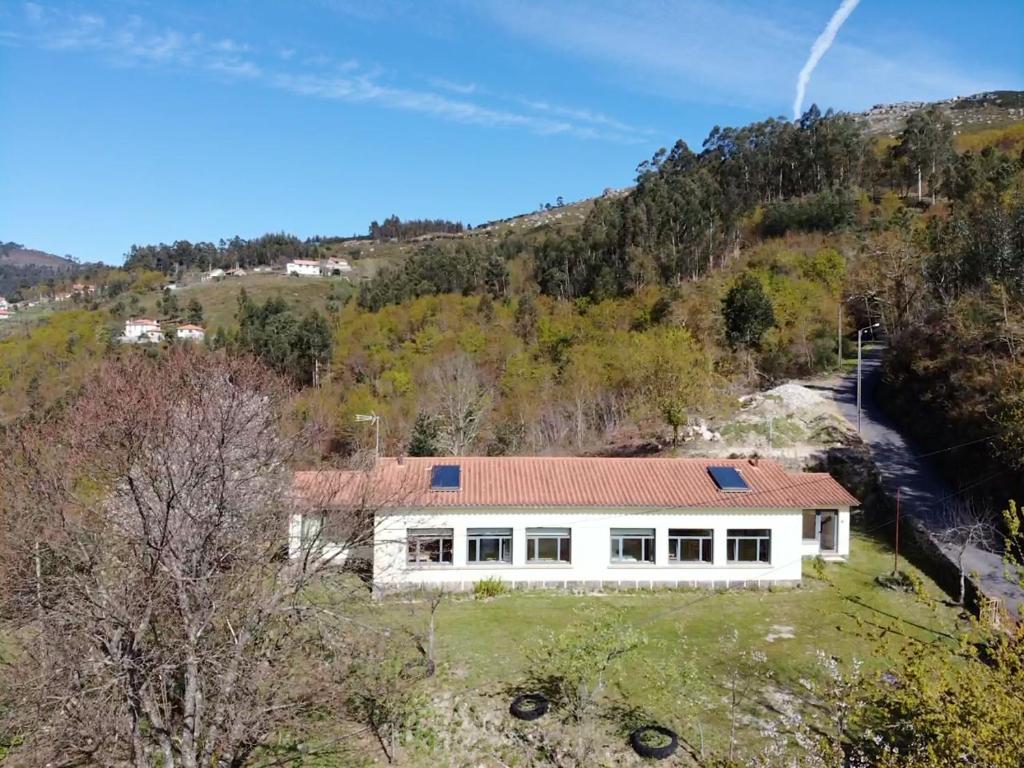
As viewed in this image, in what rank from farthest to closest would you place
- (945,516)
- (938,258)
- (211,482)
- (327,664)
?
(938,258)
(945,516)
(327,664)
(211,482)

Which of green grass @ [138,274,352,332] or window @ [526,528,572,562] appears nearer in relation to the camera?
window @ [526,528,572,562]

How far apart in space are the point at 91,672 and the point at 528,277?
74.5 meters

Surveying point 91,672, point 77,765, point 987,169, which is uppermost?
point 987,169

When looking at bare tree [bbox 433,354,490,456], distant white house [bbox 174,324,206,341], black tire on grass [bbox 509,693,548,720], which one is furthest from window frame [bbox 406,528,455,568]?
distant white house [bbox 174,324,206,341]

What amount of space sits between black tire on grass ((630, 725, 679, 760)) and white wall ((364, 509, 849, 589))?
887 cm

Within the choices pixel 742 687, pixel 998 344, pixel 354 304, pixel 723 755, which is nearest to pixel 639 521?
pixel 742 687

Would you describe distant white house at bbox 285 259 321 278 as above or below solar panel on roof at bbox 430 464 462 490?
above

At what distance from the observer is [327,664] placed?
1530 centimetres

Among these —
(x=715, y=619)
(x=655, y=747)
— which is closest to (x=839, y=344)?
(x=715, y=619)

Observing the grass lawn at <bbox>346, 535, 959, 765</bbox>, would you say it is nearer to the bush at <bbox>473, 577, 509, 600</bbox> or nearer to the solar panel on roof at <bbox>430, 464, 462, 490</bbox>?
the bush at <bbox>473, 577, 509, 600</bbox>

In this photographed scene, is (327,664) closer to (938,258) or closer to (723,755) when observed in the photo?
(723,755)

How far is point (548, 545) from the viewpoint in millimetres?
22406

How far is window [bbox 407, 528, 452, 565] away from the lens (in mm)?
21812

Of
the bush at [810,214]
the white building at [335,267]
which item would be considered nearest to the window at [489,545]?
the bush at [810,214]
